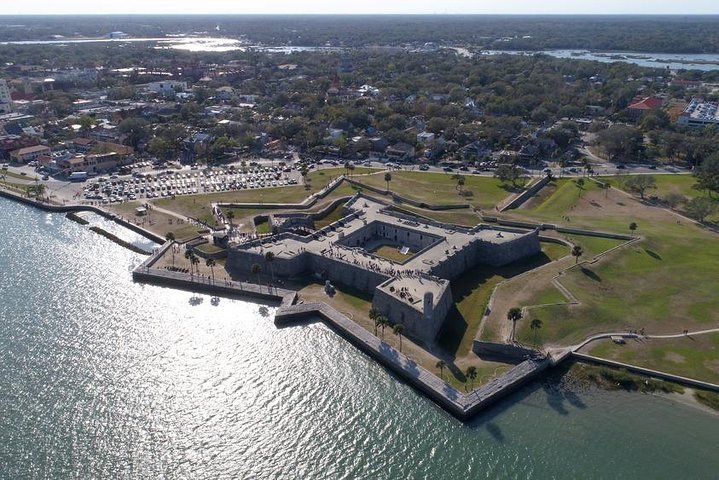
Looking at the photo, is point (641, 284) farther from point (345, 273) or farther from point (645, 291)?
point (345, 273)

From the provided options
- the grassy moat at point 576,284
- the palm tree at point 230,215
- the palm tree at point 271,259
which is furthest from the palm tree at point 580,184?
the palm tree at point 230,215

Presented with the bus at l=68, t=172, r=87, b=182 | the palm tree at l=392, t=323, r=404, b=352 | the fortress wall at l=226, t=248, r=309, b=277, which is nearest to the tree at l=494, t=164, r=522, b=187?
the fortress wall at l=226, t=248, r=309, b=277

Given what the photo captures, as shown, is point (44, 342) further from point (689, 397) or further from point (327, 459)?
point (689, 397)

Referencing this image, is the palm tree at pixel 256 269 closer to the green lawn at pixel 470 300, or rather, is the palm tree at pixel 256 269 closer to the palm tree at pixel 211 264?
the palm tree at pixel 211 264

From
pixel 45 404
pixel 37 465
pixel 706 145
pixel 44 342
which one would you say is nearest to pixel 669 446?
pixel 37 465

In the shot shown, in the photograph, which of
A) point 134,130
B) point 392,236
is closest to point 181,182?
point 134,130

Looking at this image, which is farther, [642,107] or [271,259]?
[642,107]
